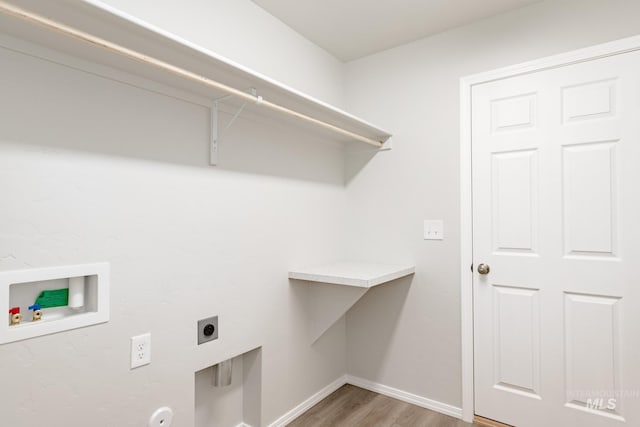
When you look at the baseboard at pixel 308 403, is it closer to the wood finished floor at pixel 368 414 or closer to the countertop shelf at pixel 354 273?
the wood finished floor at pixel 368 414

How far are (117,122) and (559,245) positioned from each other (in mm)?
2096

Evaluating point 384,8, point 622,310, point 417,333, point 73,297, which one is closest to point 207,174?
point 73,297

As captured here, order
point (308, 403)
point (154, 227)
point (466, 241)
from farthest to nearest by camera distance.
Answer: point (308, 403) < point (466, 241) < point (154, 227)

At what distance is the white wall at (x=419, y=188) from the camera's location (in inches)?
79.5

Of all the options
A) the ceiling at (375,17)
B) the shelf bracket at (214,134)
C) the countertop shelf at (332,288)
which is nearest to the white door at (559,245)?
the ceiling at (375,17)

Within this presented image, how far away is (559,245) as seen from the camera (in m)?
1.83

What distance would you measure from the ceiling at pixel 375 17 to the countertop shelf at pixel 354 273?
1.44 meters

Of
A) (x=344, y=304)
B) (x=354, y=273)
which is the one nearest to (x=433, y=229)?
(x=354, y=273)

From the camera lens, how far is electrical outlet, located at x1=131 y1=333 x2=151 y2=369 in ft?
4.48

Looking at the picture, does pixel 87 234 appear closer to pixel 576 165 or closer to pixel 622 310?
pixel 576 165

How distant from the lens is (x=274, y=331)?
1977 millimetres

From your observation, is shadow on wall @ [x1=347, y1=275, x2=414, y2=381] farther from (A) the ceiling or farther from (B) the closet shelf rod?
(A) the ceiling

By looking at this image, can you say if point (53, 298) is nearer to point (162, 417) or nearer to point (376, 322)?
point (162, 417)

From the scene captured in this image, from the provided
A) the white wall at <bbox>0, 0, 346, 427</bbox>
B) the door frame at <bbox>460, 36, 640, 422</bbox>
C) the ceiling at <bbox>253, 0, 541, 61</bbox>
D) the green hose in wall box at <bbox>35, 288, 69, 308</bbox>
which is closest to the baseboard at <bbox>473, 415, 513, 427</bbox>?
the door frame at <bbox>460, 36, 640, 422</bbox>
